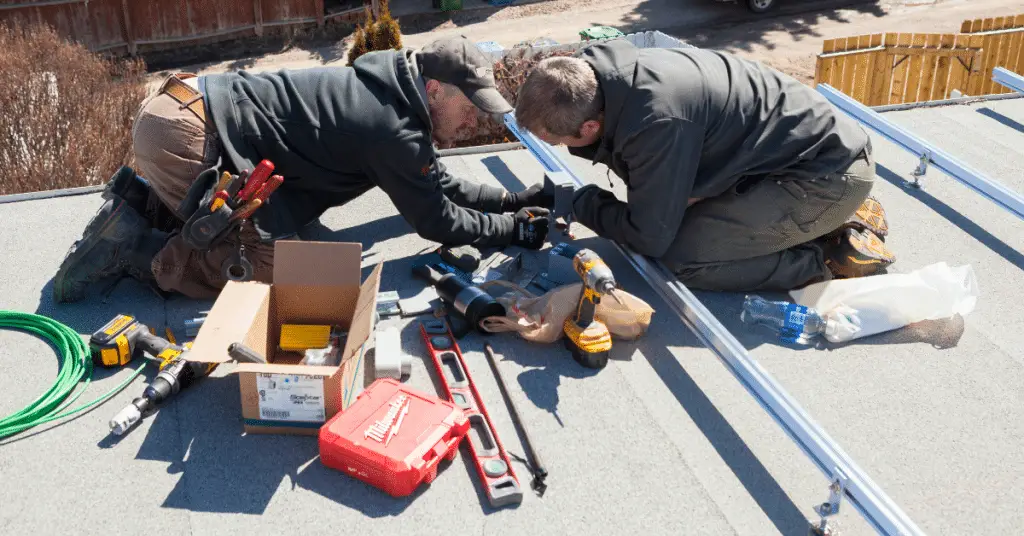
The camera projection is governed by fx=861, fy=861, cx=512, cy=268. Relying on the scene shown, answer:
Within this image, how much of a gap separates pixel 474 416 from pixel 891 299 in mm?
1918

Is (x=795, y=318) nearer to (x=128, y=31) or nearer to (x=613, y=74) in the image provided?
(x=613, y=74)

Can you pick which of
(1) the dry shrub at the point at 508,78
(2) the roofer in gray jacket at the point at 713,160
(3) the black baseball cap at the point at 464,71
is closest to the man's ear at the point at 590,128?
(2) the roofer in gray jacket at the point at 713,160

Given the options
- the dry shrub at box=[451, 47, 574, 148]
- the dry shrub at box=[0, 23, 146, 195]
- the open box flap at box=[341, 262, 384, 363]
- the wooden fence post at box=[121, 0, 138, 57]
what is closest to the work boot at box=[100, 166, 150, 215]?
the open box flap at box=[341, 262, 384, 363]

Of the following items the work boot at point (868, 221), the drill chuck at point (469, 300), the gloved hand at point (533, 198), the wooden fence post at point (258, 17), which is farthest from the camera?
the wooden fence post at point (258, 17)

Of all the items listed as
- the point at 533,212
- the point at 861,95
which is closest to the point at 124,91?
the point at 533,212

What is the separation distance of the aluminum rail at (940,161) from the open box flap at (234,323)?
3.64m

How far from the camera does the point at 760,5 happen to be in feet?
51.3

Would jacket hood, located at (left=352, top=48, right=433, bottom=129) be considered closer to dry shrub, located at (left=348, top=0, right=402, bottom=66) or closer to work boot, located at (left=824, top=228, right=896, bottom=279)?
work boot, located at (left=824, top=228, right=896, bottom=279)

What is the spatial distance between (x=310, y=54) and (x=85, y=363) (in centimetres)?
1272

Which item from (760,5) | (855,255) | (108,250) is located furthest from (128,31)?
(855,255)

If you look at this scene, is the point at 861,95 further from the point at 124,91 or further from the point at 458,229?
the point at 124,91

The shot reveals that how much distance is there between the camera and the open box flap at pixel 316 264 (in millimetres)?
3229

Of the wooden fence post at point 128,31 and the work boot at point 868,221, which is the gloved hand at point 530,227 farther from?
the wooden fence post at point 128,31

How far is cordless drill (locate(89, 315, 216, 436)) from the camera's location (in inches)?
121
